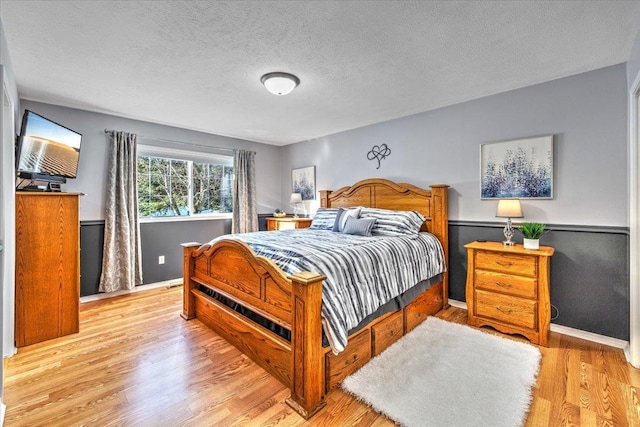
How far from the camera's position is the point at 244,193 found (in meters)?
4.92

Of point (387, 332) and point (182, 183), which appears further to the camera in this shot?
point (182, 183)

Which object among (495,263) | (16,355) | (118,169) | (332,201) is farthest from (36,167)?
(495,263)

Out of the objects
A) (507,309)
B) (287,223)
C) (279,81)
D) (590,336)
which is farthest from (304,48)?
(590,336)

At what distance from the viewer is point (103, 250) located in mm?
3674

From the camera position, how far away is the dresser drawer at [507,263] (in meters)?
2.52

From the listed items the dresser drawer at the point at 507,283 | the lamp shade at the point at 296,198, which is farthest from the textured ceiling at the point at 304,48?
the lamp shade at the point at 296,198

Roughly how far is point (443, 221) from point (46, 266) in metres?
3.91

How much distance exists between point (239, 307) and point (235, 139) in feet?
11.0

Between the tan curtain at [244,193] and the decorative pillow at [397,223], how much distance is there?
2.40 m

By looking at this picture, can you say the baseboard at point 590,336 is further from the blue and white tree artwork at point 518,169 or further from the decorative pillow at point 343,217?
the decorative pillow at point 343,217

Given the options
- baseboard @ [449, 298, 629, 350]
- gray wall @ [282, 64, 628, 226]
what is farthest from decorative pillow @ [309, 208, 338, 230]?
baseboard @ [449, 298, 629, 350]

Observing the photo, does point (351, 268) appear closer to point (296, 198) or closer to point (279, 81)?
point (279, 81)

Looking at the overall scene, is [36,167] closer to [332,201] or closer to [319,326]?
[319,326]

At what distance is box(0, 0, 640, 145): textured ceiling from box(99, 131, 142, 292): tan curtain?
0.60 meters
